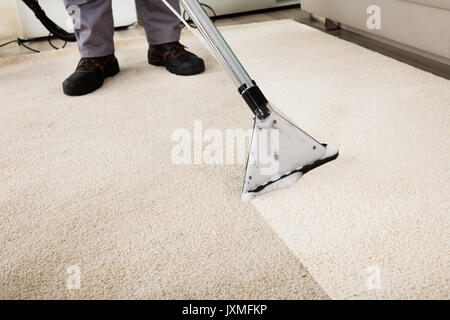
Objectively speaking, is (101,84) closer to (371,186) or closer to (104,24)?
(104,24)

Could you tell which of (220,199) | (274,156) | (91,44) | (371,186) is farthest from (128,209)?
(91,44)

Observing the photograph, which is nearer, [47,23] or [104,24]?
[104,24]

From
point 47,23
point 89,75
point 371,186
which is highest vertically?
point 47,23

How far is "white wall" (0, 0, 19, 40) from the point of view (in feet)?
5.78

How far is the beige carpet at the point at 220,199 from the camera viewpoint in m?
0.52

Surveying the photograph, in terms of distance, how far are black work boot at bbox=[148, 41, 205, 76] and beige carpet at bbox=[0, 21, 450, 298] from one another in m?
0.10

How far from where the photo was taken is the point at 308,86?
113 centimetres

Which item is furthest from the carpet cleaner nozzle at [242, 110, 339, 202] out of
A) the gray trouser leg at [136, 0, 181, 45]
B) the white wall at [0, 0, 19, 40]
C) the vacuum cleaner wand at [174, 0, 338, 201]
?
the white wall at [0, 0, 19, 40]

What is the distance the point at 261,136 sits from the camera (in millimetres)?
672

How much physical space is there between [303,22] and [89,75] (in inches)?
41.5

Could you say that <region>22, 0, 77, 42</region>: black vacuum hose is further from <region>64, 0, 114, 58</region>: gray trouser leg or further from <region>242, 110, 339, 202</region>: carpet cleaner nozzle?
<region>242, 110, 339, 202</region>: carpet cleaner nozzle

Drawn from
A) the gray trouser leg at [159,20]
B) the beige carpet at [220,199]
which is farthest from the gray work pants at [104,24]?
the beige carpet at [220,199]

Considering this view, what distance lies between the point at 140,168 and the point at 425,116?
2.02ft

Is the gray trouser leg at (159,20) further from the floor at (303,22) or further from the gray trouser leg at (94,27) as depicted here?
the floor at (303,22)
